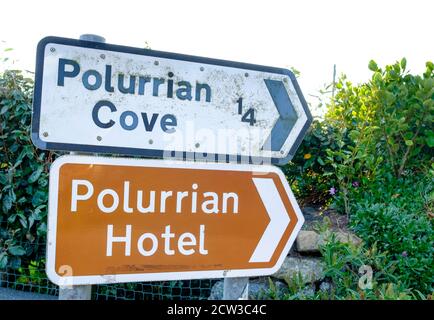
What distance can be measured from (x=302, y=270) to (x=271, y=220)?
1471mm

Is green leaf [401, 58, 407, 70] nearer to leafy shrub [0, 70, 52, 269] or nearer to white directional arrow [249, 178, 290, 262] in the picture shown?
white directional arrow [249, 178, 290, 262]

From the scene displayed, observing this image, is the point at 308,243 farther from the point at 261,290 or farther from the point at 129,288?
the point at 129,288

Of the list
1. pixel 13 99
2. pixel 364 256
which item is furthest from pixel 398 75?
pixel 13 99

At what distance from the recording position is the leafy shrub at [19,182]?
3.16m

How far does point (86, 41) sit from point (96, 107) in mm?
206

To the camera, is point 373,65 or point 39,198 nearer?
point 39,198

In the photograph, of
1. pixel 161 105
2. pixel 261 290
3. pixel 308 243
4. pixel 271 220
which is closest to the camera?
pixel 161 105

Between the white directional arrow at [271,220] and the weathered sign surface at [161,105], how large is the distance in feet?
0.30

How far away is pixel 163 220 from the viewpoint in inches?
55.1

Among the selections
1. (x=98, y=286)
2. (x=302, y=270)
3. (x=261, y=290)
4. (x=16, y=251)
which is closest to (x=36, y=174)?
(x=16, y=251)

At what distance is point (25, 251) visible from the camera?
10.6ft

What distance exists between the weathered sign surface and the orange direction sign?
0.20 ft

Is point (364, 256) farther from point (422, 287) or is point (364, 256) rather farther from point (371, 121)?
point (371, 121)

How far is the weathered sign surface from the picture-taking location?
1.31 meters
